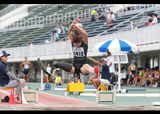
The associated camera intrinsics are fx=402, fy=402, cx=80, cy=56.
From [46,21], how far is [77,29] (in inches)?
1282

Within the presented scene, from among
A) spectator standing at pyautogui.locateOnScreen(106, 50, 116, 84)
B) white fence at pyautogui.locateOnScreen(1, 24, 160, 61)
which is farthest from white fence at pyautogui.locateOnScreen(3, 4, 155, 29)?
spectator standing at pyautogui.locateOnScreen(106, 50, 116, 84)

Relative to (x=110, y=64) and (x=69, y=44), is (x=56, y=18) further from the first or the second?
(x=110, y=64)

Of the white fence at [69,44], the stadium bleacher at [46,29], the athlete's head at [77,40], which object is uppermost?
the stadium bleacher at [46,29]

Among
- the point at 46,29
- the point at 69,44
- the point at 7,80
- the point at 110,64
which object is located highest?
the point at 46,29

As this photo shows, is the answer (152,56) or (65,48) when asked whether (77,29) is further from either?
(65,48)

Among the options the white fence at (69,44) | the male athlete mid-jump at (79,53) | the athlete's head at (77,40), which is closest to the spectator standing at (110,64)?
the white fence at (69,44)

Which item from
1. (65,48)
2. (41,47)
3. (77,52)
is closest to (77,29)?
(77,52)

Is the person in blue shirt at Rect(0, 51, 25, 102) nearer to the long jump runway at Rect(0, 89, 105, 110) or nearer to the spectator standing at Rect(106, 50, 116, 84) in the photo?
the long jump runway at Rect(0, 89, 105, 110)

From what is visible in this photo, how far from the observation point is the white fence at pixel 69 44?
24.4 m

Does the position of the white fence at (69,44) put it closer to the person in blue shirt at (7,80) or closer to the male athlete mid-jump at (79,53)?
the male athlete mid-jump at (79,53)

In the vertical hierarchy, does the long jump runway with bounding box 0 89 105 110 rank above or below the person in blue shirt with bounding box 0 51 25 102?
below

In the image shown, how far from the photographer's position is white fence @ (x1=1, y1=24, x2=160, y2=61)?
24391 millimetres

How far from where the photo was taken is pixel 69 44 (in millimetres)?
32781

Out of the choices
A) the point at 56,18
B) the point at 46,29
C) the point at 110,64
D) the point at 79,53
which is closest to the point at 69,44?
the point at 46,29
